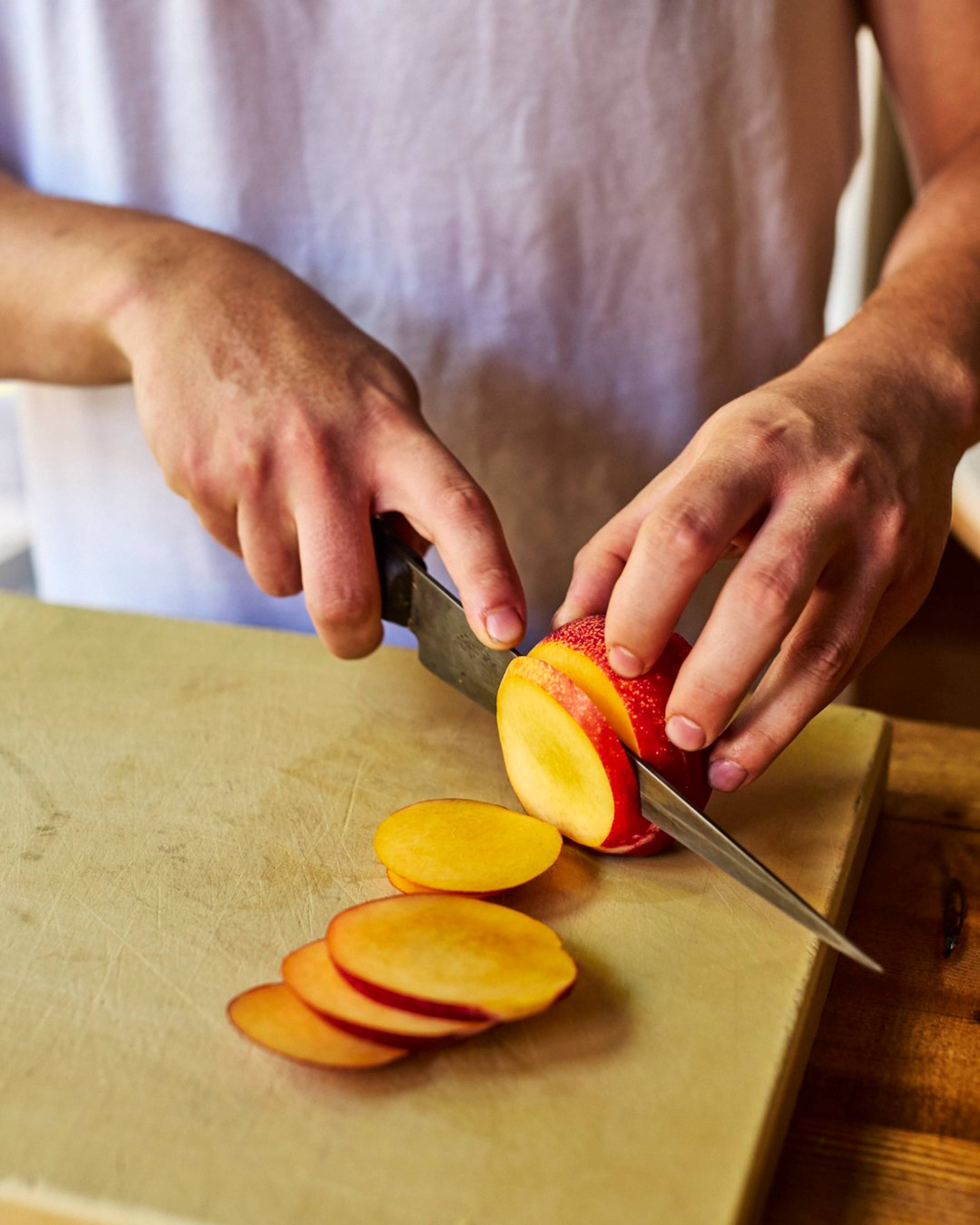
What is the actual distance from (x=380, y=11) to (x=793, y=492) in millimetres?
826

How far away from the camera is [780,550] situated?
95 cm

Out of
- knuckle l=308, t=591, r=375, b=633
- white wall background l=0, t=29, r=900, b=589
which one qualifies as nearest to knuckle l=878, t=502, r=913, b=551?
knuckle l=308, t=591, r=375, b=633

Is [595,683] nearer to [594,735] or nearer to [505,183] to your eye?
[594,735]

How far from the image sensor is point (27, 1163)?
754 mm

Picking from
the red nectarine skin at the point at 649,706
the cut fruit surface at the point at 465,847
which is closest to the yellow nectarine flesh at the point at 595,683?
the red nectarine skin at the point at 649,706

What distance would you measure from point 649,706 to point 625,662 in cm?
5

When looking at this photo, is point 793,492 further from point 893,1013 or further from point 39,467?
point 39,467

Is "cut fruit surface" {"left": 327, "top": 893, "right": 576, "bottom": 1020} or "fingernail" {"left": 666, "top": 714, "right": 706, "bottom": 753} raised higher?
"fingernail" {"left": 666, "top": 714, "right": 706, "bottom": 753}

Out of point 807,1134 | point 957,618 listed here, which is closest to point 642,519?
point 807,1134

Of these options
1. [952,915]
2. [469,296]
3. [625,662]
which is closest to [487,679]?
[625,662]

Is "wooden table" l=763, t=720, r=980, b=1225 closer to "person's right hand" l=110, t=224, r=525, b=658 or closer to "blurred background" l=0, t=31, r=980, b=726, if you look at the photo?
"person's right hand" l=110, t=224, r=525, b=658

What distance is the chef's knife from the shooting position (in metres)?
0.93

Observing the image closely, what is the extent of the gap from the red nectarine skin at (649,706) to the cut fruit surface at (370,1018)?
28 centimetres

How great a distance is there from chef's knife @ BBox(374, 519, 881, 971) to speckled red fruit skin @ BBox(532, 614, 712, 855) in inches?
0.6
